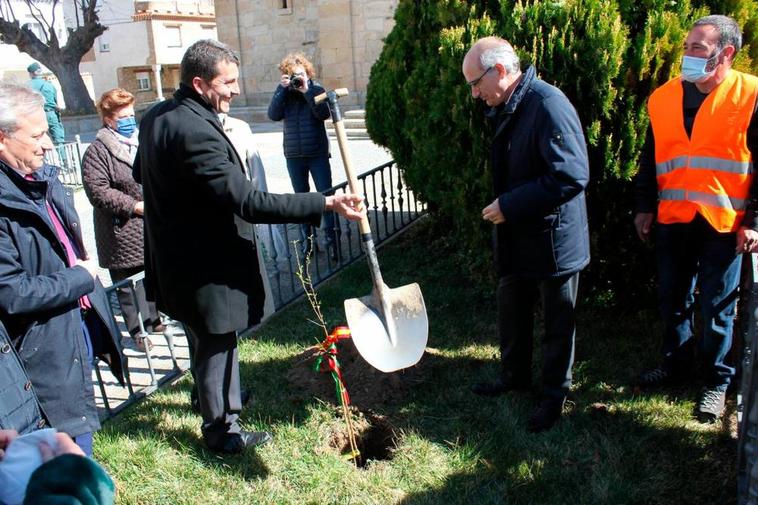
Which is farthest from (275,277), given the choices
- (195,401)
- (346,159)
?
(346,159)

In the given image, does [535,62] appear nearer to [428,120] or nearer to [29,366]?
[428,120]

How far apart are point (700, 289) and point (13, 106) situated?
3.37 m

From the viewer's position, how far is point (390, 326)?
140 inches

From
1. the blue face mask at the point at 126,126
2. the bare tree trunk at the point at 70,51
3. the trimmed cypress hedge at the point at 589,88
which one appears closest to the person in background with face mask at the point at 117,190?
the blue face mask at the point at 126,126

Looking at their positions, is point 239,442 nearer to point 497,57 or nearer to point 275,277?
point 497,57

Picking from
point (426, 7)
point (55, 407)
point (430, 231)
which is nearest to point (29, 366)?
point (55, 407)

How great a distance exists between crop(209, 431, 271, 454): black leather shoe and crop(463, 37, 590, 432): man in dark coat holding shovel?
144 cm

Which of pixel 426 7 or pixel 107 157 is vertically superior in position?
pixel 426 7

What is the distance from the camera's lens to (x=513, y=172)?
10.7 ft

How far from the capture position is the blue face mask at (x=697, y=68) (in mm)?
3205

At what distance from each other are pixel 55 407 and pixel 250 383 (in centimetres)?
168

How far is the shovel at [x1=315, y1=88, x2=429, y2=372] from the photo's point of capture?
11.2 ft

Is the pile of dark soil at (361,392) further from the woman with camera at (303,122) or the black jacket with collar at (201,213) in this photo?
the woman with camera at (303,122)

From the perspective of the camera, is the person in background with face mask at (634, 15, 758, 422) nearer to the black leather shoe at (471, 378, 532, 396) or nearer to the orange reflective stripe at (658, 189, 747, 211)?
the orange reflective stripe at (658, 189, 747, 211)
